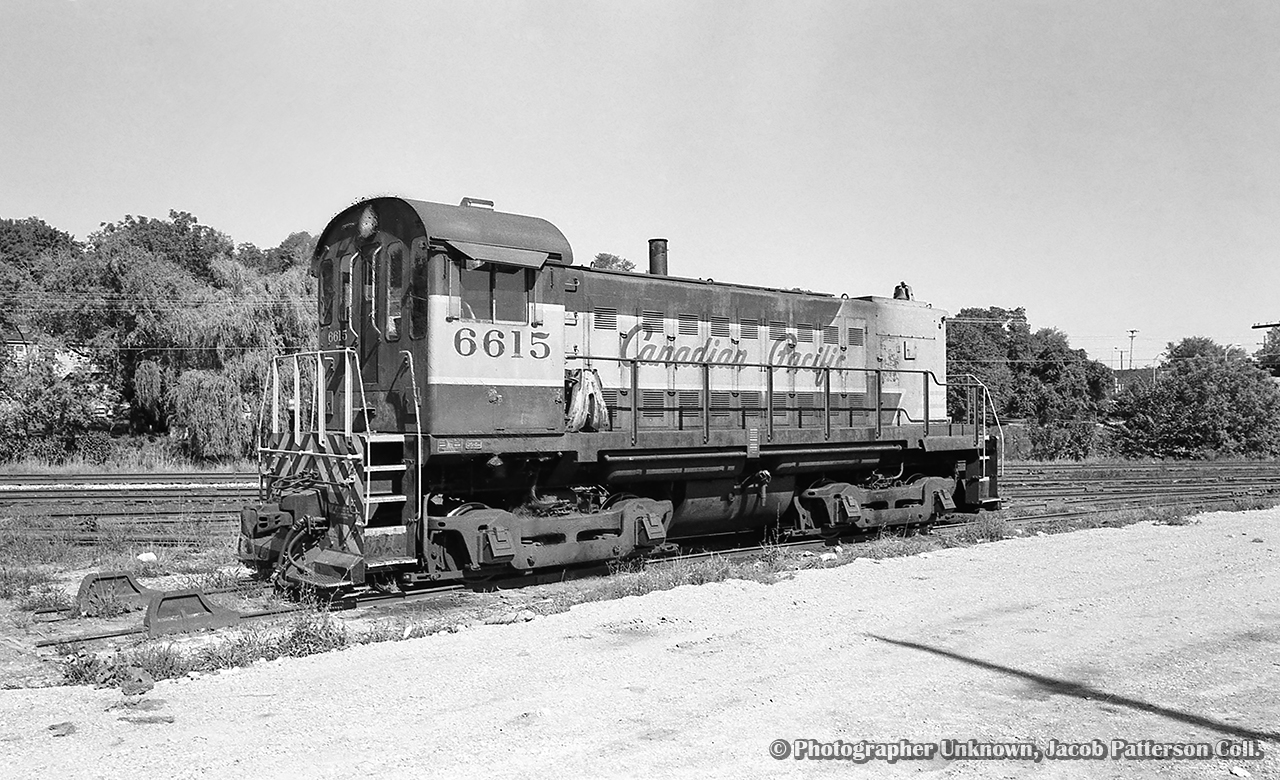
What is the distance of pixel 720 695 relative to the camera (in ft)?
19.3

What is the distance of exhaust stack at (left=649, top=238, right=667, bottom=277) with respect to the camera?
1229 cm

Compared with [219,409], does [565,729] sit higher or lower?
lower

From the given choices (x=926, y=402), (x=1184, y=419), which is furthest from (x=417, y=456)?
(x=1184, y=419)

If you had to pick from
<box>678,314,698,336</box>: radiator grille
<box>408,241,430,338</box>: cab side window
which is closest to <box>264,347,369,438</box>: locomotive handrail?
<box>408,241,430,338</box>: cab side window

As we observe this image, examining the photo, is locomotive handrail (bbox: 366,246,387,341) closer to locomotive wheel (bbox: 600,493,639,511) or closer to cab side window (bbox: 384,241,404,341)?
cab side window (bbox: 384,241,404,341)

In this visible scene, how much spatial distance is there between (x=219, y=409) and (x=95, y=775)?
71.9ft

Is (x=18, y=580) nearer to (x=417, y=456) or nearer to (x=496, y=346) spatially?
(x=417, y=456)

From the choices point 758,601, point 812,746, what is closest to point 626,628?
point 758,601

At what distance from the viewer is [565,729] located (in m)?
5.23

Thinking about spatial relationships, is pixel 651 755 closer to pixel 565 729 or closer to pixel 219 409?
pixel 565 729

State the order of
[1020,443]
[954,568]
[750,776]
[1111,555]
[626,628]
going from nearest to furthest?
[750,776] → [626,628] → [954,568] → [1111,555] → [1020,443]

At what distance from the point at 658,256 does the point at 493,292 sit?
3618 mm

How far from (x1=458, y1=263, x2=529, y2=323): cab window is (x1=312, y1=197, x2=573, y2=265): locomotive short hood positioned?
237mm

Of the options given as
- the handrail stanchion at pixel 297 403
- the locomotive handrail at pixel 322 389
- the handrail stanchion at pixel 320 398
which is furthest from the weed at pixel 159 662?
the handrail stanchion at pixel 297 403
